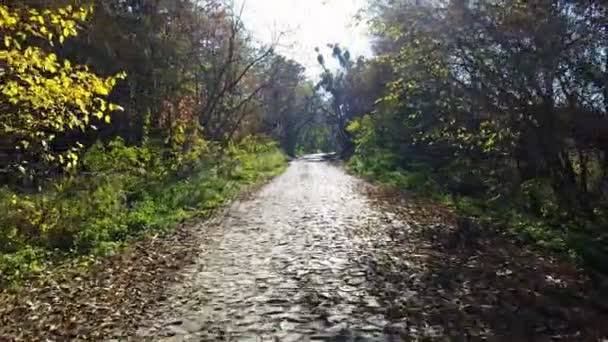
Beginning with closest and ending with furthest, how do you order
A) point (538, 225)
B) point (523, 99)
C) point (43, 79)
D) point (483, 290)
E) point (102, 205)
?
1. point (43, 79)
2. point (483, 290)
3. point (538, 225)
4. point (523, 99)
5. point (102, 205)

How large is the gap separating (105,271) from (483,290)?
5798 mm

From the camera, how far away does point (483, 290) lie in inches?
299

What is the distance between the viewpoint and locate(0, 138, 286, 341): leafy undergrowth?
6.84m

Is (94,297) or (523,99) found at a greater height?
(523,99)

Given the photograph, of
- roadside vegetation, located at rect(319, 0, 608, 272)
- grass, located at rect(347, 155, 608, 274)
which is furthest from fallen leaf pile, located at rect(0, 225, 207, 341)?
roadside vegetation, located at rect(319, 0, 608, 272)

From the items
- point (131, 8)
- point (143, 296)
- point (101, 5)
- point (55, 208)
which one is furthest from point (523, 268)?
point (131, 8)

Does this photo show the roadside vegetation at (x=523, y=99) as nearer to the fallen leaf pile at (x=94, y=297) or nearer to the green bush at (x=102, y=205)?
the fallen leaf pile at (x=94, y=297)

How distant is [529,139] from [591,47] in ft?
9.03

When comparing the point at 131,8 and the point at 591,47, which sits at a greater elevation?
the point at 131,8

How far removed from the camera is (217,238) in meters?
12.2

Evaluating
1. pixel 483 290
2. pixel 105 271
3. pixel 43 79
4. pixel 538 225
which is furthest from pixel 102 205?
pixel 538 225

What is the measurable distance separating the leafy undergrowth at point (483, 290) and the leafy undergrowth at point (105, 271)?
3.26m

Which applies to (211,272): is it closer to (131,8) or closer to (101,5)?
(101,5)

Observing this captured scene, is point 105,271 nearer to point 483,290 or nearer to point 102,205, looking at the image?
point 102,205
